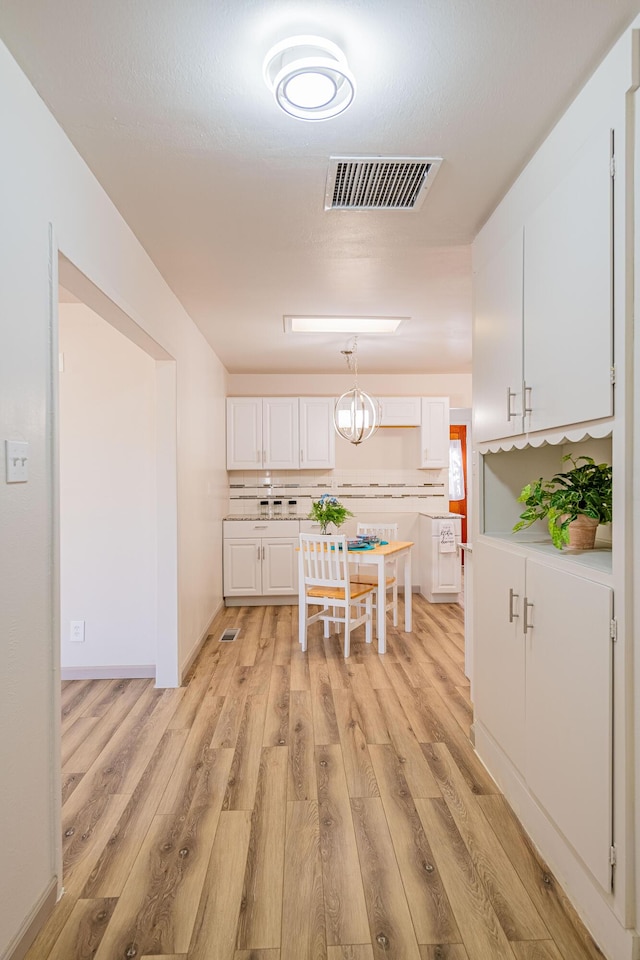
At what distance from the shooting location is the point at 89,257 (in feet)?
6.98

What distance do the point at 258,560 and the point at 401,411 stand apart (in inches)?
89.6

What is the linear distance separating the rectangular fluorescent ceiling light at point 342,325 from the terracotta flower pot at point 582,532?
2.73m

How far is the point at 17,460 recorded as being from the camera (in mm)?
1548

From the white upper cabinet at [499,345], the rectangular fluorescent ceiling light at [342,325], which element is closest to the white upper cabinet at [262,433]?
the rectangular fluorescent ceiling light at [342,325]

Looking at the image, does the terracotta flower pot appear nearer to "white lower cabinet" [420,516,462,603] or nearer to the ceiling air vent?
the ceiling air vent

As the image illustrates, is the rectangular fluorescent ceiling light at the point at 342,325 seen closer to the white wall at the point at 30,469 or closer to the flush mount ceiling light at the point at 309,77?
the white wall at the point at 30,469

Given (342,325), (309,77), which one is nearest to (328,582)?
(342,325)

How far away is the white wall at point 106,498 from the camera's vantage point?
3.78 meters

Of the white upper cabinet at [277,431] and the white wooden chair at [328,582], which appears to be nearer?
the white wooden chair at [328,582]

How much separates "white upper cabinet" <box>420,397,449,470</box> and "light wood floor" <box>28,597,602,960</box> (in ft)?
10.3

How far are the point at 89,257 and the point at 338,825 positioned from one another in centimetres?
238

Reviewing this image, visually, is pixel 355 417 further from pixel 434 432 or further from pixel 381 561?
pixel 434 432

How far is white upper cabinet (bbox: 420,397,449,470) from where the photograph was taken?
6.21 metres

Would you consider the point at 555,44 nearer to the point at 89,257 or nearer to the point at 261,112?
the point at 261,112
